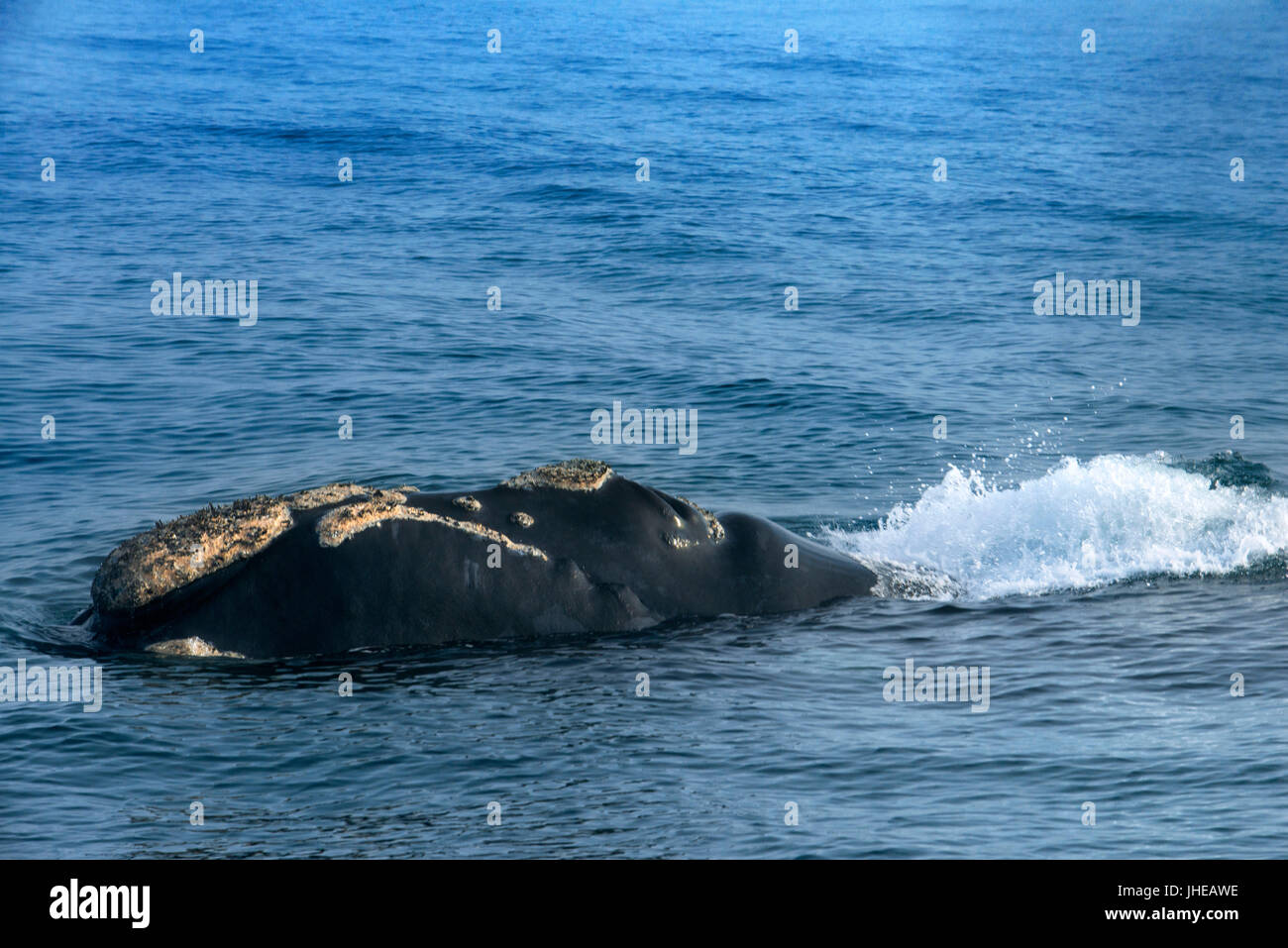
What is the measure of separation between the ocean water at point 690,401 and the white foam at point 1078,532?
7cm

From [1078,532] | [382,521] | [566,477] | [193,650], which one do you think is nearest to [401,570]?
[382,521]

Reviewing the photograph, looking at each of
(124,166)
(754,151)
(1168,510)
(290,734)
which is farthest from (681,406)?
(124,166)

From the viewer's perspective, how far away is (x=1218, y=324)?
32188 millimetres

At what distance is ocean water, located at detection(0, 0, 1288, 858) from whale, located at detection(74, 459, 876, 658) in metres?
0.31

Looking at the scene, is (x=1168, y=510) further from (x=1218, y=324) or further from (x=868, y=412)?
(x=1218, y=324)

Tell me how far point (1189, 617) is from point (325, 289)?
2365cm

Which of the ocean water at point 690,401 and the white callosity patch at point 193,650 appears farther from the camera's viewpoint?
the white callosity patch at point 193,650

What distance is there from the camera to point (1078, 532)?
654 inches

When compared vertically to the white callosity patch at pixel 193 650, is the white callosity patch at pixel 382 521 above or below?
above

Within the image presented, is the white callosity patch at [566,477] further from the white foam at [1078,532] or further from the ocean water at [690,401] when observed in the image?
the white foam at [1078,532]

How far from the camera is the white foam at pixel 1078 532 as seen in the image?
1576 centimetres

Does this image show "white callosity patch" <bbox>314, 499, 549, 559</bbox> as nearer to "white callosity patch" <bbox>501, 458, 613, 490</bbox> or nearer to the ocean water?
"white callosity patch" <bbox>501, 458, 613, 490</bbox>

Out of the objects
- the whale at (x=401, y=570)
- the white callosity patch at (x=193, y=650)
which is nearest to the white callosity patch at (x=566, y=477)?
the whale at (x=401, y=570)

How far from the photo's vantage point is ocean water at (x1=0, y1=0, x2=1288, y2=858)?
406 inches
